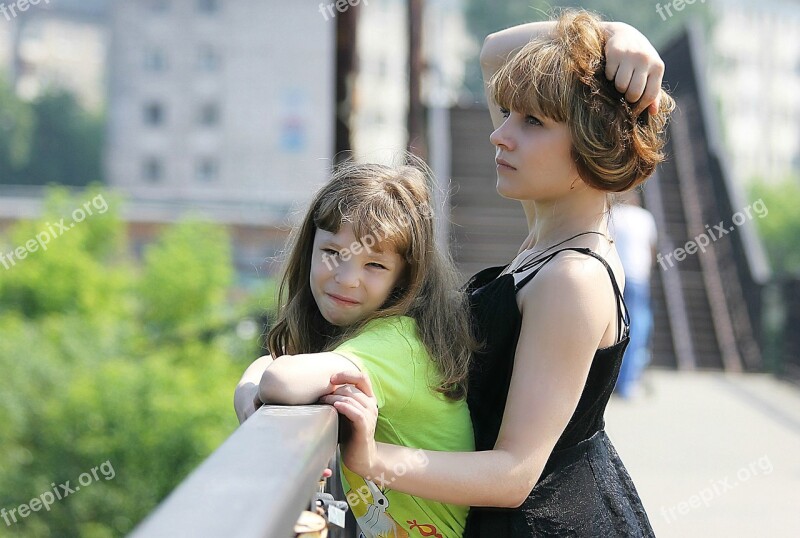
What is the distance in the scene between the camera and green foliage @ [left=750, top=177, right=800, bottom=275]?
6012cm

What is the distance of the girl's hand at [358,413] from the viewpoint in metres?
1.43

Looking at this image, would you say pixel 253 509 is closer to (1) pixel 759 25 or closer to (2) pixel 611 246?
(2) pixel 611 246

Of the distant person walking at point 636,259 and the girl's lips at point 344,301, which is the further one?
the distant person walking at point 636,259

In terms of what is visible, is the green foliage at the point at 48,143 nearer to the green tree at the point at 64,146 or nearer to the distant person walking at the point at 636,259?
the green tree at the point at 64,146

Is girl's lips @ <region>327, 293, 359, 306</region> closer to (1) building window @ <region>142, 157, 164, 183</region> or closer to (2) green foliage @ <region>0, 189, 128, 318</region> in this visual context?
(2) green foliage @ <region>0, 189, 128, 318</region>

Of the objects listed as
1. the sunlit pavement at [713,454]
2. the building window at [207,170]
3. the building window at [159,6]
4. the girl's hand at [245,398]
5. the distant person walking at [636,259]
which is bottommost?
the building window at [207,170]

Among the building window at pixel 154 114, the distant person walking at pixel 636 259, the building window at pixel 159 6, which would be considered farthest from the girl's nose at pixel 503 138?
the building window at pixel 159 6

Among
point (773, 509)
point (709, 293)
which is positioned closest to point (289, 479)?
point (773, 509)

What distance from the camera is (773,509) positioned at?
5270mm

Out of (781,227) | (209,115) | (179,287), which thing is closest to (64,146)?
(209,115)

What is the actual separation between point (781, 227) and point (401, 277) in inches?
2453

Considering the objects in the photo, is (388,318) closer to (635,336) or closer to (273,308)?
(273,308)

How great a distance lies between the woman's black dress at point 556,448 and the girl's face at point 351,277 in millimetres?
172

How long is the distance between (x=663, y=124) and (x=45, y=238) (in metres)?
21.5
